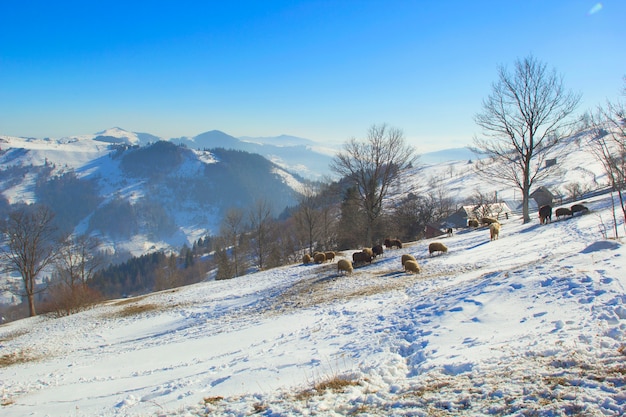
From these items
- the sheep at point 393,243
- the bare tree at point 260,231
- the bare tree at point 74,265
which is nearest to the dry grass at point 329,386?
the sheep at point 393,243

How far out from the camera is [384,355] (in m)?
7.44

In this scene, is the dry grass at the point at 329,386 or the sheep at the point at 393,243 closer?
the dry grass at the point at 329,386

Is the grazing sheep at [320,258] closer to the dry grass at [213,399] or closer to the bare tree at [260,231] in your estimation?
the bare tree at [260,231]

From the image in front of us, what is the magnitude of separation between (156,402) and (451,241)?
78.3 feet

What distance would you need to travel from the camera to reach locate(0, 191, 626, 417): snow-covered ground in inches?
202

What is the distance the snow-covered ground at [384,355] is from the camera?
513cm

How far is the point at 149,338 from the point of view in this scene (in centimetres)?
1597

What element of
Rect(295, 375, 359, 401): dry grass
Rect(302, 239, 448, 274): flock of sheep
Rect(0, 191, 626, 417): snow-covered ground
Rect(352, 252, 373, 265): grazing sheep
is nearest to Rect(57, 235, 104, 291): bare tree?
Rect(302, 239, 448, 274): flock of sheep

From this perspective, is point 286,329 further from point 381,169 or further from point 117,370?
point 381,169

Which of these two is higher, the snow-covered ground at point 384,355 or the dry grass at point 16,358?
the snow-covered ground at point 384,355

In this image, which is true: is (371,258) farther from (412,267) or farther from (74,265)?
(74,265)

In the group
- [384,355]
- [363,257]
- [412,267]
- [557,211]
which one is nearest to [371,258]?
[363,257]

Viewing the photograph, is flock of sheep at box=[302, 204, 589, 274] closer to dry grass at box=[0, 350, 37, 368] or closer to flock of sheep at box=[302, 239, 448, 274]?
flock of sheep at box=[302, 239, 448, 274]

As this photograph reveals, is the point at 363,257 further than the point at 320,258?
No
